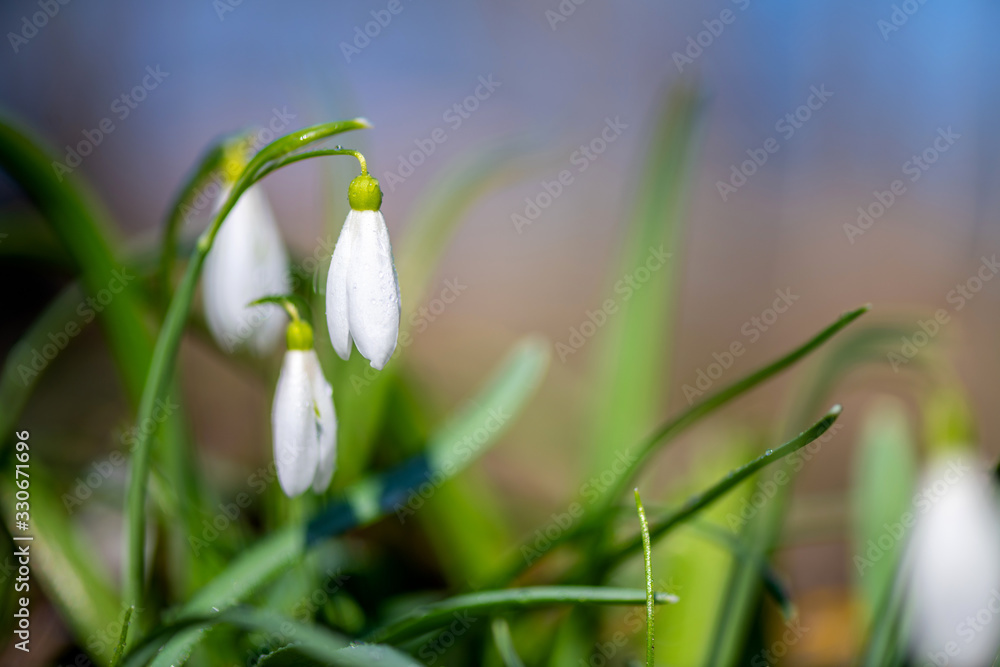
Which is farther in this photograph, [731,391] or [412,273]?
[412,273]

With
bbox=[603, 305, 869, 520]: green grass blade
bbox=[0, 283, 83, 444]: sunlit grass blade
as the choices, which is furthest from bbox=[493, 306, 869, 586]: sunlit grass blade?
bbox=[0, 283, 83, 444]: sunlit grass blade

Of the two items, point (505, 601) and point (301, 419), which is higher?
point (301, 419)

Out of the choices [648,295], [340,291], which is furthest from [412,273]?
[340,291]

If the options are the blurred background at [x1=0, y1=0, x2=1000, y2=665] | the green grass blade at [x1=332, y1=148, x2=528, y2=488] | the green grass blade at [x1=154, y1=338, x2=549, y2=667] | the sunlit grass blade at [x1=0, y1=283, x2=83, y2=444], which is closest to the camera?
the green grass blade at [x1=154, y1=338, x2=549, y2=667]

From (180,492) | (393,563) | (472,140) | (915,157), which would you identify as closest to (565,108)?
(472,140)

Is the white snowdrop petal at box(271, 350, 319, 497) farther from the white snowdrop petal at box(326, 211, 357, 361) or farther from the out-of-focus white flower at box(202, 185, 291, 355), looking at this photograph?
the out-of-focus white flower at box(202, 185, 291, 355)

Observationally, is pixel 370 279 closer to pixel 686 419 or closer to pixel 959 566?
pixel 686 419

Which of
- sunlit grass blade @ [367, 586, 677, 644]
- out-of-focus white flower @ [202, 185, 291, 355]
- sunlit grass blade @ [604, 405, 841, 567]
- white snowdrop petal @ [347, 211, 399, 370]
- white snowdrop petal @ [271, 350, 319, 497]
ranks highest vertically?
out-of-focus white flower @ [202, 185, 291, 355]
